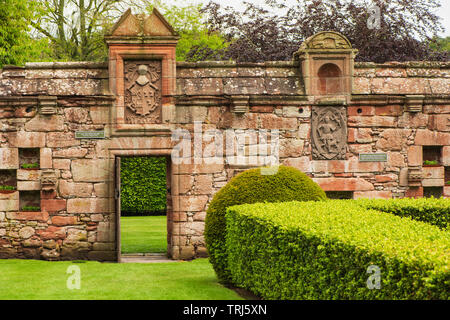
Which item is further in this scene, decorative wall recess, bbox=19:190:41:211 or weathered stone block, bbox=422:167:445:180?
weathered stone block, bbox=422:167:445:180

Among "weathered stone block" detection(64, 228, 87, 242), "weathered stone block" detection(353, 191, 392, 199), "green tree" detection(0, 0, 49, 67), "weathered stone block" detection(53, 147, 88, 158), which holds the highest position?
"green tree" detection(0, 0, 49, 67)

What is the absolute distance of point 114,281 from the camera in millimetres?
9375

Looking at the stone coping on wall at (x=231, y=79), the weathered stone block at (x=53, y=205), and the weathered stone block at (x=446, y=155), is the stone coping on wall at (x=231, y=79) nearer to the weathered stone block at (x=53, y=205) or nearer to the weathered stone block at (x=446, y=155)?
the weathered stone block at (x=446, y=155)

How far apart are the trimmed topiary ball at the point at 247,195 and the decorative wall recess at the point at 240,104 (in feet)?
8.52

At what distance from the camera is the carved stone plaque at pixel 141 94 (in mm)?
11922

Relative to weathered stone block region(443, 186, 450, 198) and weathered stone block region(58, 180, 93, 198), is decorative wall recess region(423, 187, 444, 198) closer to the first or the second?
weathered stone block region(443, 186, 450, 198)

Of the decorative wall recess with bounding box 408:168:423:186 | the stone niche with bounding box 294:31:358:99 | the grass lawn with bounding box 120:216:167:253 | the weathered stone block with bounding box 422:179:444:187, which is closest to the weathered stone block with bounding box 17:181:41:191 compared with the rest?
the grass lawn with bounding box 120:216:167:253

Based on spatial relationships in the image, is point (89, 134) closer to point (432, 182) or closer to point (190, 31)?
point (432, 182)

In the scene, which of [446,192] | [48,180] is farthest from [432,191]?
[48,180]

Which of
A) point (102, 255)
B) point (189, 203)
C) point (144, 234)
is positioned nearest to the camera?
point (102, 255)

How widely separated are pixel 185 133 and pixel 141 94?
3.64ft

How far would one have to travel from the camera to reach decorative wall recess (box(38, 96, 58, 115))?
1163 cm

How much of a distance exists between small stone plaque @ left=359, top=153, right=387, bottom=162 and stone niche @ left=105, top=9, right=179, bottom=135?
150 inches
